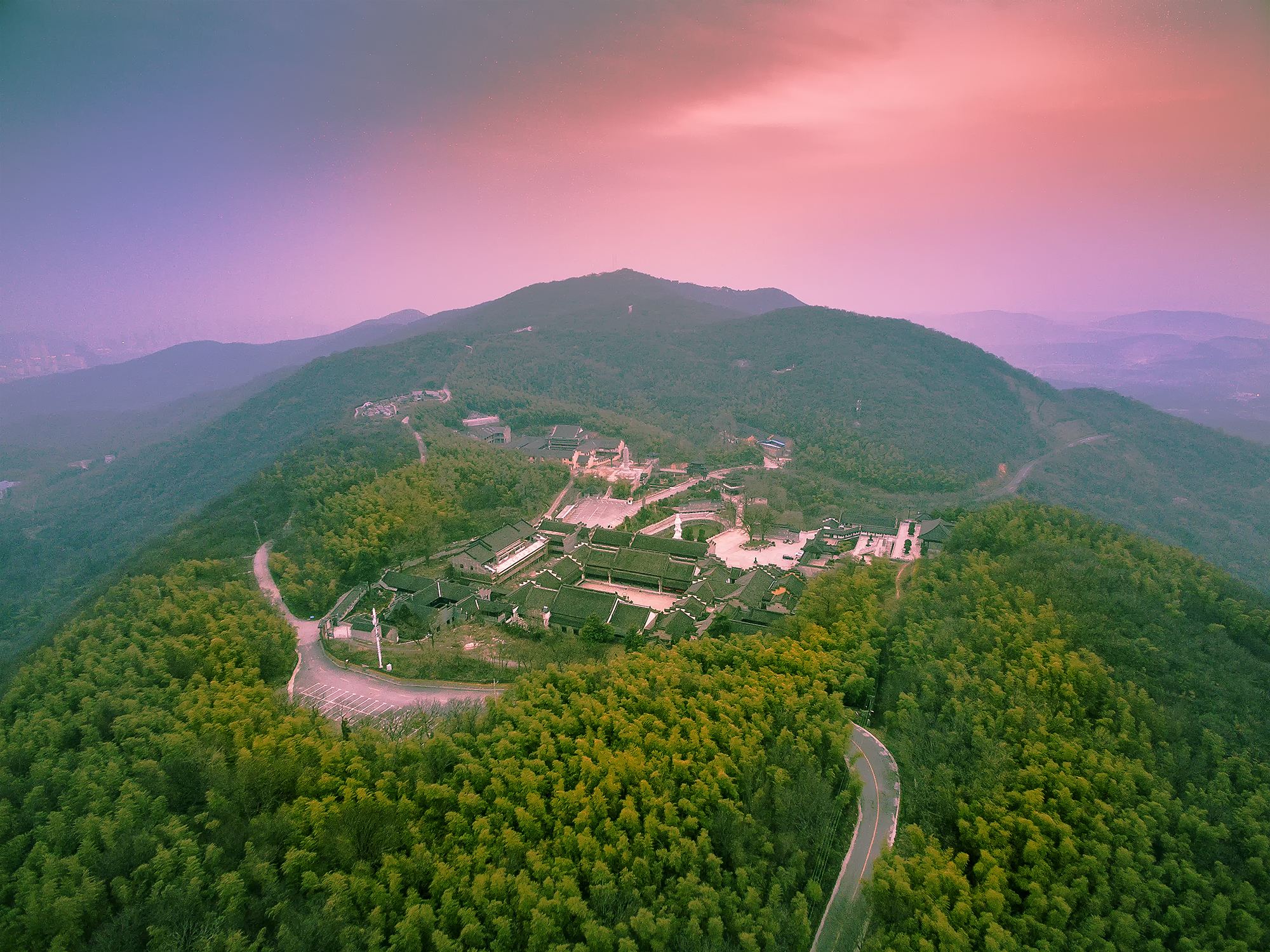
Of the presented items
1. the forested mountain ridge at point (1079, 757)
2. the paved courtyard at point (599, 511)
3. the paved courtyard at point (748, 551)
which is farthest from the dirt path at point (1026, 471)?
the forested mountain ridge at point (1079, 757)

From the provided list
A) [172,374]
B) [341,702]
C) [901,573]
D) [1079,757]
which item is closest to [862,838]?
[1079,757]

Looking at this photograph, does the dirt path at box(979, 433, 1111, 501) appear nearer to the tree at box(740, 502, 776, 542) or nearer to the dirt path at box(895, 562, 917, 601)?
the tree at box(740, 502, 776, 542)

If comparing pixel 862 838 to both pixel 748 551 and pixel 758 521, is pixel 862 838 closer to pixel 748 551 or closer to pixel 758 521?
pixel 748 551

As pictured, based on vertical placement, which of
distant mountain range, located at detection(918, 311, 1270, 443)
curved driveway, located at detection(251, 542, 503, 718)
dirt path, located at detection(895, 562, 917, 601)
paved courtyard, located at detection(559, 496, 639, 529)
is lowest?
distant mountain range, located at detection(918, 311, 1270, 443)

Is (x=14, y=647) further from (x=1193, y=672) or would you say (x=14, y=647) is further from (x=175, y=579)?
(x=1193, y=672)

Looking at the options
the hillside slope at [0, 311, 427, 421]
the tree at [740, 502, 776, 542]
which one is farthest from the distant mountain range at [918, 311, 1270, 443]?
the hillside slope at [0, 311, 427, 421]

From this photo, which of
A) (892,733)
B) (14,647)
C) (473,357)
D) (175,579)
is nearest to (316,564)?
(175,579)

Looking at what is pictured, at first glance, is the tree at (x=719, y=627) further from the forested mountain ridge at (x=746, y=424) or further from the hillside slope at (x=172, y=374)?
the hillside slope at (x=172, y=374)
